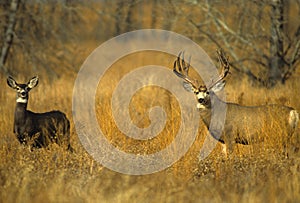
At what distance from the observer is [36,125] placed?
7.63 metres

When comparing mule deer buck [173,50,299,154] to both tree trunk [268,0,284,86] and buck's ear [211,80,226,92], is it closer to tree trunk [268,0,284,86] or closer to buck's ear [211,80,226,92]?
buck's ear [211,80,226,92]

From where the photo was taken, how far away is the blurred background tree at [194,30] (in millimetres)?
12414

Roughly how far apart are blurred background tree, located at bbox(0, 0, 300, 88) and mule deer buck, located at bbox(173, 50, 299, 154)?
3151mm

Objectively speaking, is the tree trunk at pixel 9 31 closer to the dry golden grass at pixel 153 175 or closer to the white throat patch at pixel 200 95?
the dry golden grass at pixel 153 175

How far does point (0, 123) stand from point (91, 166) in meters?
3.22

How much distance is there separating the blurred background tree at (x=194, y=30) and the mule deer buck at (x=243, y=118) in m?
3.15

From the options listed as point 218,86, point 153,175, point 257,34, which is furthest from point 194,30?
point 153,175

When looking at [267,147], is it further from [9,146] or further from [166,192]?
[9,146]

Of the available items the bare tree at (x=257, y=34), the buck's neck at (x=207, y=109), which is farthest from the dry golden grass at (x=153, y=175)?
the bare tree at (x=257, y=34)

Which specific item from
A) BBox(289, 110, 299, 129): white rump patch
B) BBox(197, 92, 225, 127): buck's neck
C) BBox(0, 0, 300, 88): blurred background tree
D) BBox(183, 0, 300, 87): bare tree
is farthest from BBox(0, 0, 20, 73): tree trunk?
BBox(289, 110, 299, 129): white rump patch

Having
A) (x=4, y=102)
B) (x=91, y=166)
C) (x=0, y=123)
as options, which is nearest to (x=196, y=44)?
(x=4, y=102)

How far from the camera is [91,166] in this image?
5801 mm

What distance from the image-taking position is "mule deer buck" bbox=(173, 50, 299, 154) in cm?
690

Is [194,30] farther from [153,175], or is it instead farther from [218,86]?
[153,175]
